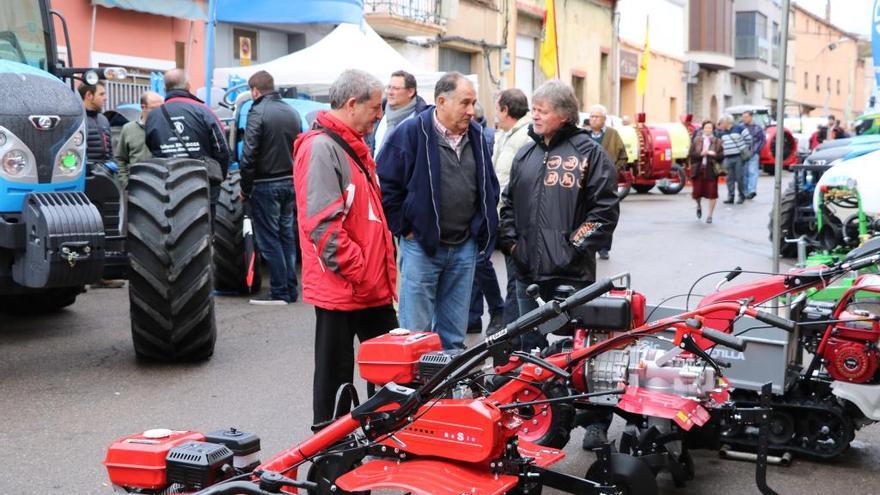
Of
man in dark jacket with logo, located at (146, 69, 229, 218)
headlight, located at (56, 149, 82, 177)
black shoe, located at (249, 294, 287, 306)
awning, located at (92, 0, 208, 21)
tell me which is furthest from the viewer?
awning, located at (92, 0, 208, 21)

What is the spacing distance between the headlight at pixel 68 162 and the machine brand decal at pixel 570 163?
10.2ft

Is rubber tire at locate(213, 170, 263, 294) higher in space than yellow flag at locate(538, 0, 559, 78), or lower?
lower

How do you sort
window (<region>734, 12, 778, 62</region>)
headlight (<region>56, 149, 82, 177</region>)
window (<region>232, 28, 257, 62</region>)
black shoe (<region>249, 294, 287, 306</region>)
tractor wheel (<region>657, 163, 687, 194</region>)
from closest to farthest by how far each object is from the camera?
1. headlight (<region>56, 149, 82, 177</region>)
2. black shoe (<region>249, 294, 287, 306</region>)
3. window (<region>232, 28, 257, 62</region>)
4. tractor wheel (<region>657, 163, 687, 194</region>)
5. window (<region>734, 12, 778, 62</region>)

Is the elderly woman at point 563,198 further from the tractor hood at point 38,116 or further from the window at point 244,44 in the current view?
the window at point 244,44

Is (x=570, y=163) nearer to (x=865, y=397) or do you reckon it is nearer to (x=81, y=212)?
(x=865, y=397)

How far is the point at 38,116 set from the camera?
6777 mm

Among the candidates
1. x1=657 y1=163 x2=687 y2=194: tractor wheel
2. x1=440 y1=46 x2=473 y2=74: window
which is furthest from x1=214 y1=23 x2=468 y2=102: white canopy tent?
x1=440 y1=46 x2=473 y2=74: window

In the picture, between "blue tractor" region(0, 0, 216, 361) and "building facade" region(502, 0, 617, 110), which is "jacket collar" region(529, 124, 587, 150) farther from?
"building facade" region(502, 0, 617, 110)

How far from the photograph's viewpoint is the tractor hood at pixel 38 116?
6.68 metres

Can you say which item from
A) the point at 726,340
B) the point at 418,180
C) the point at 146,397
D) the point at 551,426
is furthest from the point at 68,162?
the point at 726,340

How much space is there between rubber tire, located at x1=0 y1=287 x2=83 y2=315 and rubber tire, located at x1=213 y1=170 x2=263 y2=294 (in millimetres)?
1510

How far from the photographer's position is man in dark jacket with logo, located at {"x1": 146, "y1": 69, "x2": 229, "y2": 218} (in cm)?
984

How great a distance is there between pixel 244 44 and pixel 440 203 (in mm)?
15858

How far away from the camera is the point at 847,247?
9.93 meters
